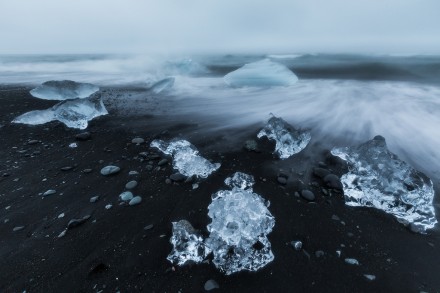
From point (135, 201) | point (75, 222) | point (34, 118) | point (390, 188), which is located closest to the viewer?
point (75, 222)

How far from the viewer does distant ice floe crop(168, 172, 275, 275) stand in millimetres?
2436

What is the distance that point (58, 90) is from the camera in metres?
7.23

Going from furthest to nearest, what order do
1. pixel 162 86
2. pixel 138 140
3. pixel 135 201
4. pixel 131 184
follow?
pixel 162 86 < pixel 138 140 < pixel 131 184 < pixel 135 201

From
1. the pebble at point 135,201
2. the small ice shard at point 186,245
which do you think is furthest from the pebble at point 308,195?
Answer: the pebble at point 135,201

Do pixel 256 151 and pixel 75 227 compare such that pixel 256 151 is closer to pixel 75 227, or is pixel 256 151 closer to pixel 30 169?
pixel 75 227

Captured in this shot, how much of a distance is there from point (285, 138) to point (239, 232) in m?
2.38

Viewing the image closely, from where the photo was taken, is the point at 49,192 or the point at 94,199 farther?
the point at 49,192

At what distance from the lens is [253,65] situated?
33.2ft

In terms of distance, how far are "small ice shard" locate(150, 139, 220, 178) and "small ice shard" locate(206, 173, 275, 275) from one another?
802 mm

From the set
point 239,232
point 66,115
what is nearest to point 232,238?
point 239,232

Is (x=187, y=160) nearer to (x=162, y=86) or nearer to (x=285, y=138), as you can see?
(x=285, y=138)

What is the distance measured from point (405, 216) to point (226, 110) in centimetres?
488

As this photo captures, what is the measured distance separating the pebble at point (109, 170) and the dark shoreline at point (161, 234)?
84 millimetres

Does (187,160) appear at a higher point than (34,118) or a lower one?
lower
